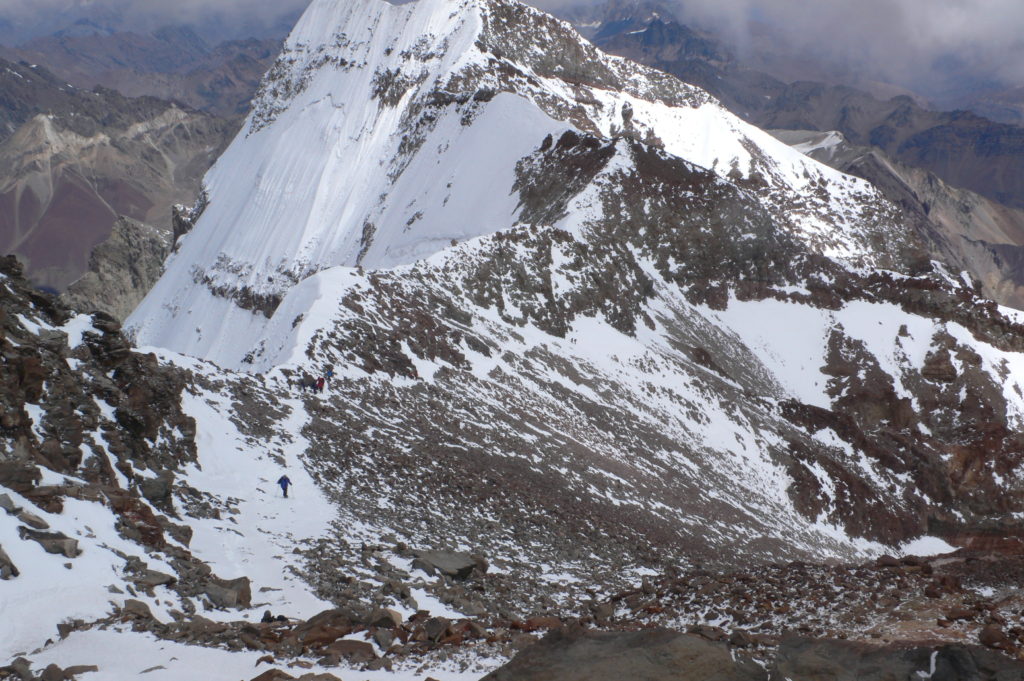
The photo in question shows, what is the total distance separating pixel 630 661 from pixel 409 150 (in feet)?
243

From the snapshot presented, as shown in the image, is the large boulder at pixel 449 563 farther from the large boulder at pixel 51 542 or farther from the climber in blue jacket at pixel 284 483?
the large boulder at pixel 51 542

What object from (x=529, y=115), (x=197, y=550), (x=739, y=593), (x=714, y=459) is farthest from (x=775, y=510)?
(x=529, y=115)

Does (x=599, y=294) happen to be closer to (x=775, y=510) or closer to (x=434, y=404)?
(x=775, y=510)

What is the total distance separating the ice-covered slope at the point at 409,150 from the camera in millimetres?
66562

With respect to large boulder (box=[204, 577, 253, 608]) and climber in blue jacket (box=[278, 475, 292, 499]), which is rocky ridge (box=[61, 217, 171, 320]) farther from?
large boulder (box=[204, 577, 253, 608])

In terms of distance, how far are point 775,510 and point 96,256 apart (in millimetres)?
137277

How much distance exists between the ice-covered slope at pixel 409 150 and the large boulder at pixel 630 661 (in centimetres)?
5210

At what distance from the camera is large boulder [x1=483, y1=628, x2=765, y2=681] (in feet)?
21.5

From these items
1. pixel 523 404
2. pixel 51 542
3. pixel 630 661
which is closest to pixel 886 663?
pixel 630 661

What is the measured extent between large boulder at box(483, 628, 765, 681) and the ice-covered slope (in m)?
52.1

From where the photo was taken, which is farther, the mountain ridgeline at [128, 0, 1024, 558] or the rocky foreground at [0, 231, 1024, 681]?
the mountain ridgeline at [128, 0, 1024, 558]

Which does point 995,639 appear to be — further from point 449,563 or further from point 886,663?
point 449,563

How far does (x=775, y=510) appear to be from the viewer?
34469mm

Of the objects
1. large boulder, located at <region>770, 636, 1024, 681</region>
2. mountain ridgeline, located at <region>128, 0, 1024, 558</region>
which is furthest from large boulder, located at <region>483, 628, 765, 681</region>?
mountain ridgeline, located at <region>128, 0, 1024, 558</region>
